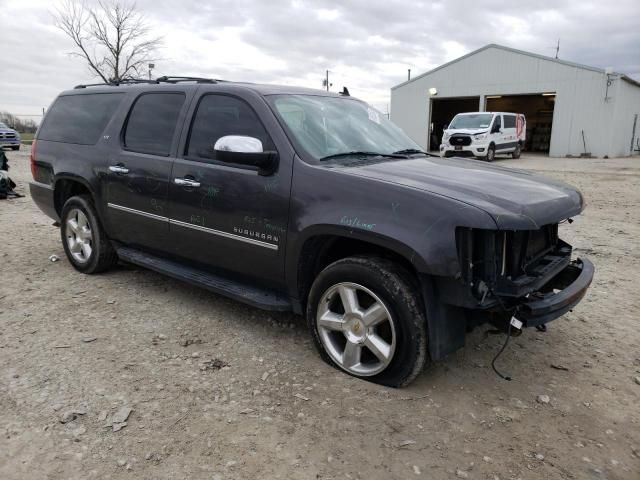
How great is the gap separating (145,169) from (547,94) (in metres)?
26.6

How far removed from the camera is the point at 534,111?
3322cm

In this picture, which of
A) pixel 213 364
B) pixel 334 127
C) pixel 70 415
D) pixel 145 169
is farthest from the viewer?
pixel 145 169

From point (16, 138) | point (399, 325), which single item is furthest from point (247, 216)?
point (16, 138)

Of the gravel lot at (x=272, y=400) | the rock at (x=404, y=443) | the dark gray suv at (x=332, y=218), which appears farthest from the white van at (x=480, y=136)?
the rock at (x=404, y=443)

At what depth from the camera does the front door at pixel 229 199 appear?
328 centimetres

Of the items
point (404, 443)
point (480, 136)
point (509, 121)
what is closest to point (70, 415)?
point (404, 443)

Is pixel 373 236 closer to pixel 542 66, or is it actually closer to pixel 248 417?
pixel 248 417

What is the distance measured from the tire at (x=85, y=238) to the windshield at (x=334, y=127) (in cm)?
237

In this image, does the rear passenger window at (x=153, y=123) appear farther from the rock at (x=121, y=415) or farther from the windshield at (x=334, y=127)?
the rock at (x=121, y=415)

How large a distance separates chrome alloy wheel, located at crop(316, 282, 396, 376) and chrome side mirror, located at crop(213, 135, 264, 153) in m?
0.99

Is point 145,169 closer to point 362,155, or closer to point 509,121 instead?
point 362,155

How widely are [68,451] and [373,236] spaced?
185cm

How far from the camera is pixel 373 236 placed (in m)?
2.79

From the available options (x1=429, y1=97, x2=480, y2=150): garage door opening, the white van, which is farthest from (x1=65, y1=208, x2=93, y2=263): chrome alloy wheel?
(x1=429, y1=97, x2=480, y2=150): garage door opening
